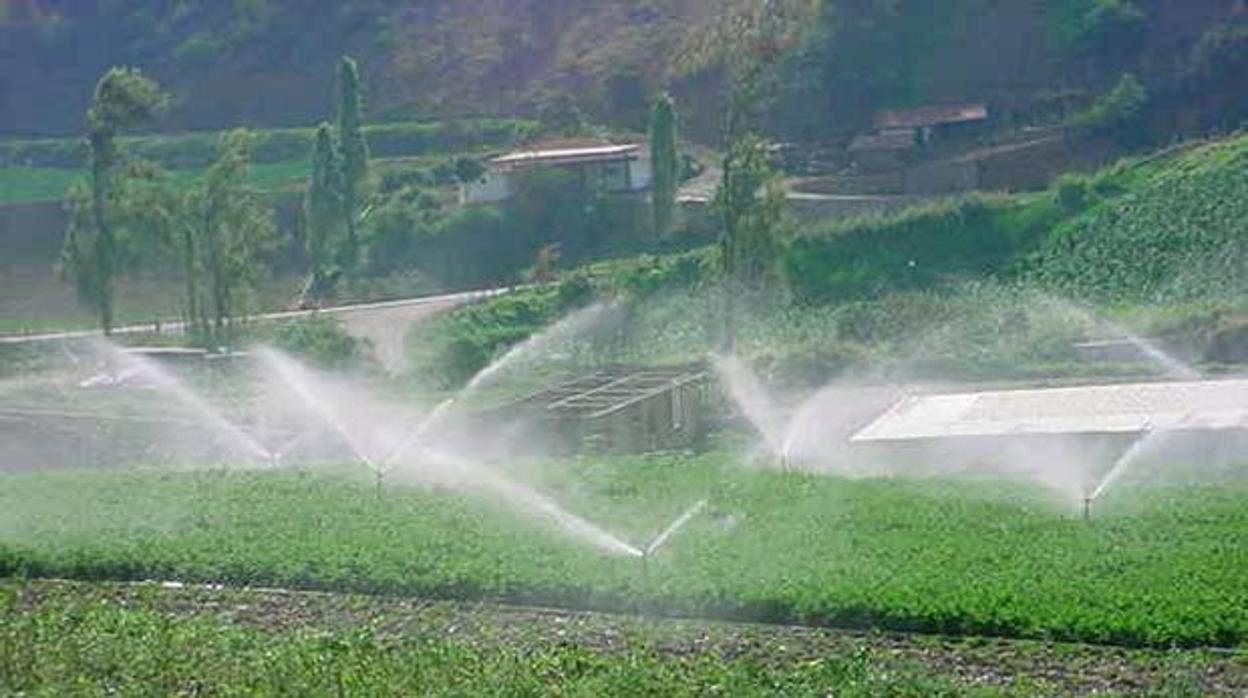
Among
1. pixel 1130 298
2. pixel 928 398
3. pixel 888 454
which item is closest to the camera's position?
pixel 888 454

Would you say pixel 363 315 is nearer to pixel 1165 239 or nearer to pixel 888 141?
pixel 888 141

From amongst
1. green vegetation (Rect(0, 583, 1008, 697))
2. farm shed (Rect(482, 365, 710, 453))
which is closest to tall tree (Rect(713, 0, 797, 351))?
farm shed (Rect(482, 365, 710, 453))

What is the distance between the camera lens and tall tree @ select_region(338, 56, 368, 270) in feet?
167

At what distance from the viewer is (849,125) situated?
5709 cm

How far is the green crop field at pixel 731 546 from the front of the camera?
62.2ft

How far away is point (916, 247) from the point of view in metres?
46.5

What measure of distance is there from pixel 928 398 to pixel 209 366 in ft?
52.7

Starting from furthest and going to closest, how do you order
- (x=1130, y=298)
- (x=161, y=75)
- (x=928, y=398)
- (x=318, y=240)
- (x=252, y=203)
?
(x=161, y=75) < (x=318, y=240) < (x=252, y=203) < (x=1130, y=298) < (x=928, y=398)

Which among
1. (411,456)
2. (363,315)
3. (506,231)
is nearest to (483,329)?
(363,315)

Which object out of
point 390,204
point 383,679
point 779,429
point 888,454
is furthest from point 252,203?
point 383,679

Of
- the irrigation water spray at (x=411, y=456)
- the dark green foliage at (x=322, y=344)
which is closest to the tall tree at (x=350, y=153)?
the dark green foliage at (x=322, y=344)

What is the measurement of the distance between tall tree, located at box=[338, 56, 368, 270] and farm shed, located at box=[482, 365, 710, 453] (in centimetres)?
1595

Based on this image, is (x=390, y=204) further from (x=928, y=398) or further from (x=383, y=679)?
(x=383, y=679)

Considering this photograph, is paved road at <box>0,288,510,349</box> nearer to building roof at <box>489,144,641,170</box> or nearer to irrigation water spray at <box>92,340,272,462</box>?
irrigation water spray at <box>92,340,272,462</box>
